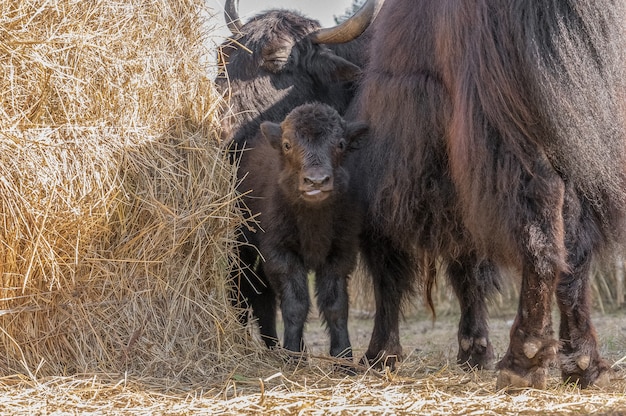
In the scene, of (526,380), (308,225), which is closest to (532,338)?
(526,380)

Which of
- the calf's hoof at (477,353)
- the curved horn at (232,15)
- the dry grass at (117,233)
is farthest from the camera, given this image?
the curved horn at (232,15)

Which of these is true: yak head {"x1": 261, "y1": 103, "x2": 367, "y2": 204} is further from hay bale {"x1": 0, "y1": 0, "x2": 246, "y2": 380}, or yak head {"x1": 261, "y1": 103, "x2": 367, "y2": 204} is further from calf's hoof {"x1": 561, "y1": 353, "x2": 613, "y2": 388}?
calf's hoof {"x1": 561, "y1": 353, "x2": 613, "y2": 388}

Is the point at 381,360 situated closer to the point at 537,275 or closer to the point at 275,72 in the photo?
the point at 537,275

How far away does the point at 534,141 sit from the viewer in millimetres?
3564

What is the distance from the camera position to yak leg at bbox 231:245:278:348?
5.16 m

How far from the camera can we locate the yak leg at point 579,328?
3779mm

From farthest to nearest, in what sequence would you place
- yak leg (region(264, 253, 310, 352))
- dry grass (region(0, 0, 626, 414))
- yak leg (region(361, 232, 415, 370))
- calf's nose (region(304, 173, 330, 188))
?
yak leg (region(361, 232, 415, 370)) → yak leg (region(264, 253, 310, 352)) → calf's nose (region(304, 173, 330, 188)) → dry grass (region(0, 0, 626, 414))

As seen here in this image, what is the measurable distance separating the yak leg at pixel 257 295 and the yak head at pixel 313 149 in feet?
2.36

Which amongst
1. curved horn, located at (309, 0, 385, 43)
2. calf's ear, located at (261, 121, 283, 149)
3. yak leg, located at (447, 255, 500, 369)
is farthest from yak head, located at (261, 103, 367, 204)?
yak leg, located at (447, 255, 500, 369)

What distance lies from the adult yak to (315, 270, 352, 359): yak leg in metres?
0.82

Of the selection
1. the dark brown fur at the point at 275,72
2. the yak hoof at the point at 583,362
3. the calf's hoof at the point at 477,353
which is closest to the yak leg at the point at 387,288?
the calf's hoof at the point at 477,353

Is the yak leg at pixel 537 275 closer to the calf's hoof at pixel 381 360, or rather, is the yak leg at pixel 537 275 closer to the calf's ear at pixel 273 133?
the calf's hoof at pixel 381 360

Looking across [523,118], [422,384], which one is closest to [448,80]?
[523,118]

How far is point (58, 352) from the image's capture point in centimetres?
419
